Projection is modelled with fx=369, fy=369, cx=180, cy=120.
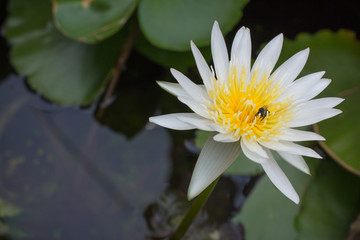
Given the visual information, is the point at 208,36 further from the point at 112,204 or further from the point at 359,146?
the point at 112,204

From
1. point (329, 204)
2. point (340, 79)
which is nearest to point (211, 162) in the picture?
point (329, 204)

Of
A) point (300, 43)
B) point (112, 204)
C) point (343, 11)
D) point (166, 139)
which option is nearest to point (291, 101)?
point (300, 43)

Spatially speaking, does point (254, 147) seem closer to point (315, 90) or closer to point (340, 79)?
point (315, 90)

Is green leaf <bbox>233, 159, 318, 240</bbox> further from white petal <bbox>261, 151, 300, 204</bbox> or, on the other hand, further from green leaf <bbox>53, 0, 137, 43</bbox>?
green leaf <bbox>53, 0, 137, 43</bbox>

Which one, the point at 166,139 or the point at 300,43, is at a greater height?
the point at 300,43

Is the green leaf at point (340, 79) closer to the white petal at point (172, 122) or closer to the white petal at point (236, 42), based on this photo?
the white petal at point (236, 42)

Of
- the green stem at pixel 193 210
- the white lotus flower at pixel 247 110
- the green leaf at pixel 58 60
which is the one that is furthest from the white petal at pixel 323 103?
the green leaf at pixel 58 60

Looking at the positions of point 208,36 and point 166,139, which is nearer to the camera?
point 208,36

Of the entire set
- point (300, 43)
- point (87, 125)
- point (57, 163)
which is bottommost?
point (57, 163)
